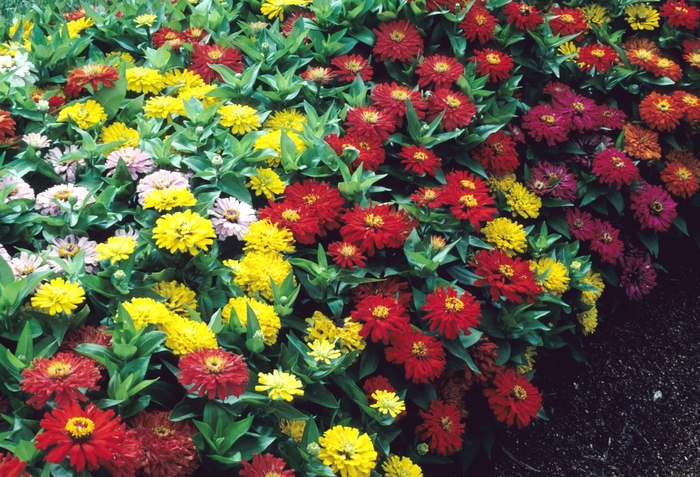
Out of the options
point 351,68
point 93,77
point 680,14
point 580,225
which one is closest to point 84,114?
point 93,77

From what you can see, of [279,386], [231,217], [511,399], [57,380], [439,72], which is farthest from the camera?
[439,72]

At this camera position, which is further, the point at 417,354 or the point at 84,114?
the point at 84,114

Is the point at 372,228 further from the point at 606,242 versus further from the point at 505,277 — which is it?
the point at 606,242

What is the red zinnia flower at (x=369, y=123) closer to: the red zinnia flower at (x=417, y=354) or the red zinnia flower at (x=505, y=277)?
the red zinnia flower at (x=505, y=277)

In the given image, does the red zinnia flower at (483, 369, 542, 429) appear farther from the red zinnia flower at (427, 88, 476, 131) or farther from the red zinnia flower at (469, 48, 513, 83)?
the red zinnia flower at (469, 48, 513, 83)

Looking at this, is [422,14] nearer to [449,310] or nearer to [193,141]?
[193,141]

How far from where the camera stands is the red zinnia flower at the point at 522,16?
279 centimetres

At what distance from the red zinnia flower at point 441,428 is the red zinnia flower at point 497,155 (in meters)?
0.87

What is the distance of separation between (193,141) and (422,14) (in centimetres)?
105

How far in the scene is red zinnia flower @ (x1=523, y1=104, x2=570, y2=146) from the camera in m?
2.63

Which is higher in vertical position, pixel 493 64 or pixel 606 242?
pixel 493 64

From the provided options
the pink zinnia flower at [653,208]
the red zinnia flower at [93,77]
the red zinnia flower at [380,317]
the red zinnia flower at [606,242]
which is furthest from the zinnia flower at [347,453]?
the pink zinnia flower at [653,208]

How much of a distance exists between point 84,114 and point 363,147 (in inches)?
34.2

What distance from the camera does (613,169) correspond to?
261cm
